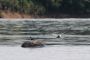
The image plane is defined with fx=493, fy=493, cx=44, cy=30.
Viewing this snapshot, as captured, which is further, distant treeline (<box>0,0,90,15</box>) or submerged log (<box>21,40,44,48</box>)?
distant treeline (<box>0,0,90,15</box>)

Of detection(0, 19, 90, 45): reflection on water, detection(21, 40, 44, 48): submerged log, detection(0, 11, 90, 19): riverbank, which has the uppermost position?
detection(21, 40, 44, 48): submerged log

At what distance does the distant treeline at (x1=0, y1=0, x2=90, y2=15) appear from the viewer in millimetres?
107894

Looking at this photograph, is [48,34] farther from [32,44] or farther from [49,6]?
[49,6]

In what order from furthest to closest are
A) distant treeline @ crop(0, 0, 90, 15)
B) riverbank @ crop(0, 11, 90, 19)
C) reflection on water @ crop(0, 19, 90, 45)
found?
distant treeline @ crop(0, 0, 90, 15) < riverbank @ crop(0, 11, 90, 19) < reflection on water @ crop(0, 19, 90, 45)

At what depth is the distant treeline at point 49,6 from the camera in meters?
108

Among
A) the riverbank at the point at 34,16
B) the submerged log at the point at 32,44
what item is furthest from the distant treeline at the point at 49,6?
the submerged log at the point at 32,44

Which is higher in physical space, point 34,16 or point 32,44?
point 32,44

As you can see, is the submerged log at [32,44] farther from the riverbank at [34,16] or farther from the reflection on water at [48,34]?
the riverbank at [34,16]


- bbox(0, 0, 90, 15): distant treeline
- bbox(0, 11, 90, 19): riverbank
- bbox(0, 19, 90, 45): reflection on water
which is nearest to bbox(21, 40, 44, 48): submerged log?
bbox(0, 19, 90, 45): reflection on water

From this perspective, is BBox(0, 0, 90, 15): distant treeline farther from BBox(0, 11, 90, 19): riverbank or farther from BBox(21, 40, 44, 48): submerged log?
BBox(21, 40, 44, 48): submerged log

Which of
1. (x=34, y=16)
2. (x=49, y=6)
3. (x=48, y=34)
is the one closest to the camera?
(x=48, y=34)

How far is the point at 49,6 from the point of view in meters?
116

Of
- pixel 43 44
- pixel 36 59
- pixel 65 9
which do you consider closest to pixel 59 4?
pixel 65 9

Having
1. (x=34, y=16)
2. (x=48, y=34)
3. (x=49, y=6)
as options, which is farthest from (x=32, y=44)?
(x=49, y=6)
